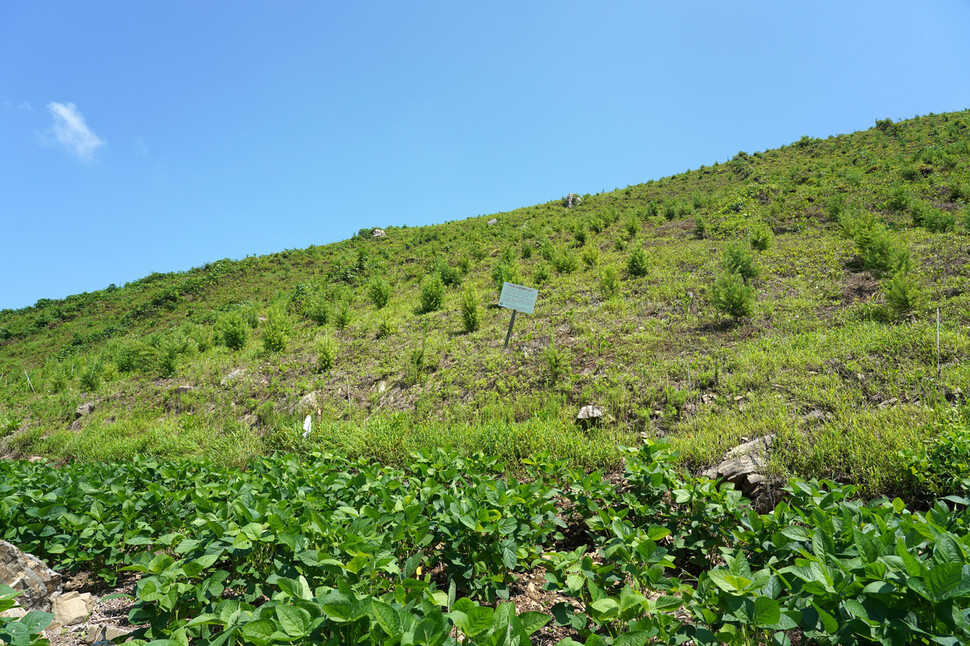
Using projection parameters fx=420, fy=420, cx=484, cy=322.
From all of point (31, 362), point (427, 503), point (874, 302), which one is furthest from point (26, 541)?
point (31, 362)

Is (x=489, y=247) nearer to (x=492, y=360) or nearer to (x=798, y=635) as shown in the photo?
(x=492, y=360)

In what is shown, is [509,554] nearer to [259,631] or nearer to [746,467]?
[259,631]

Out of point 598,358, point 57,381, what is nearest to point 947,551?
point 598,358

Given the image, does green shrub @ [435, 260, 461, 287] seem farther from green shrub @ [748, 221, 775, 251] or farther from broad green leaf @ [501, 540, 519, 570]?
broad green leaf @ [501, 540, 519, 570]

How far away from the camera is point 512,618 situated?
1.43m

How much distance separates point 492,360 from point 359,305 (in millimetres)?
7901

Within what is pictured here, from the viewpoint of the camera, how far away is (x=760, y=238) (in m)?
11.9

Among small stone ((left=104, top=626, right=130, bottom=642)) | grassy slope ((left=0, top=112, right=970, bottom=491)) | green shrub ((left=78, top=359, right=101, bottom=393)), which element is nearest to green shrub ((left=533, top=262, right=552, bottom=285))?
grassy slope ((left=0, top=112, right=970, bottom=491))

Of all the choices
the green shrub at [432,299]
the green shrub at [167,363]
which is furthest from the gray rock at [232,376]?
the green shrub at [432,299]

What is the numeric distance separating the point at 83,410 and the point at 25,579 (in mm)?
9717

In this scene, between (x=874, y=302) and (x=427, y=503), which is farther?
(x=874, y=302)

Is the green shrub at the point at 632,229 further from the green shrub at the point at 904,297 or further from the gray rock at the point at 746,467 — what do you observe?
the gray rock at the point at 746,467

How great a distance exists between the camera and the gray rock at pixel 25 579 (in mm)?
2258

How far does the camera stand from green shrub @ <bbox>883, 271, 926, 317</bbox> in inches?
261
